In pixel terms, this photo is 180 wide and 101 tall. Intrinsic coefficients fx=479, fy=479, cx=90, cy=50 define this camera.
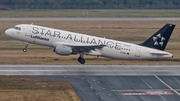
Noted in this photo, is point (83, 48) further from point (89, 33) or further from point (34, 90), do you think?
point (89, 33)

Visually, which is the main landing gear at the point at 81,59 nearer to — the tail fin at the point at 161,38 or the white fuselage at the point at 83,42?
the white fuselage at the point at 83,42

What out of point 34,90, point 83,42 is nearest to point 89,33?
point 83,42

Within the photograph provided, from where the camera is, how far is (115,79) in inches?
2146

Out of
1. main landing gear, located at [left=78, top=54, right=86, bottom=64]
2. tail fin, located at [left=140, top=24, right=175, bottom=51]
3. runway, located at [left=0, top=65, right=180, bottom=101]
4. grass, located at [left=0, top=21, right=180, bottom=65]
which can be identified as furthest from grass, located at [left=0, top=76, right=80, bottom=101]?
tail fin, located at [left=140, top=24, right=175, bottom=51]

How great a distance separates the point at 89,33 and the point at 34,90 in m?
53.4

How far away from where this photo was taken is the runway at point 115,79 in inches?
1834

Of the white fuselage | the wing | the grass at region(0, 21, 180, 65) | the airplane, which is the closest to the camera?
the wing

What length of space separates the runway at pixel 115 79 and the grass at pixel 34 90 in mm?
1252

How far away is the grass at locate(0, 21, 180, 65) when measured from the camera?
223ft

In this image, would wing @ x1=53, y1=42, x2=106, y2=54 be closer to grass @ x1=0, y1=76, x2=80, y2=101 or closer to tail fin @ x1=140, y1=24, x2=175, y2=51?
tail fin @ x1=140, y1=24, x2=175, y2=51

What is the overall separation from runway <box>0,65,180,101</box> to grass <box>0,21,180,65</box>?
509 cm

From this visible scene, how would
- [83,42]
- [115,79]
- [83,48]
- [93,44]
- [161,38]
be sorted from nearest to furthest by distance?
[115,79]
[161,38]
[83,48]
[93,44]
[83,42]

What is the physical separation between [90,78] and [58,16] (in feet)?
263
